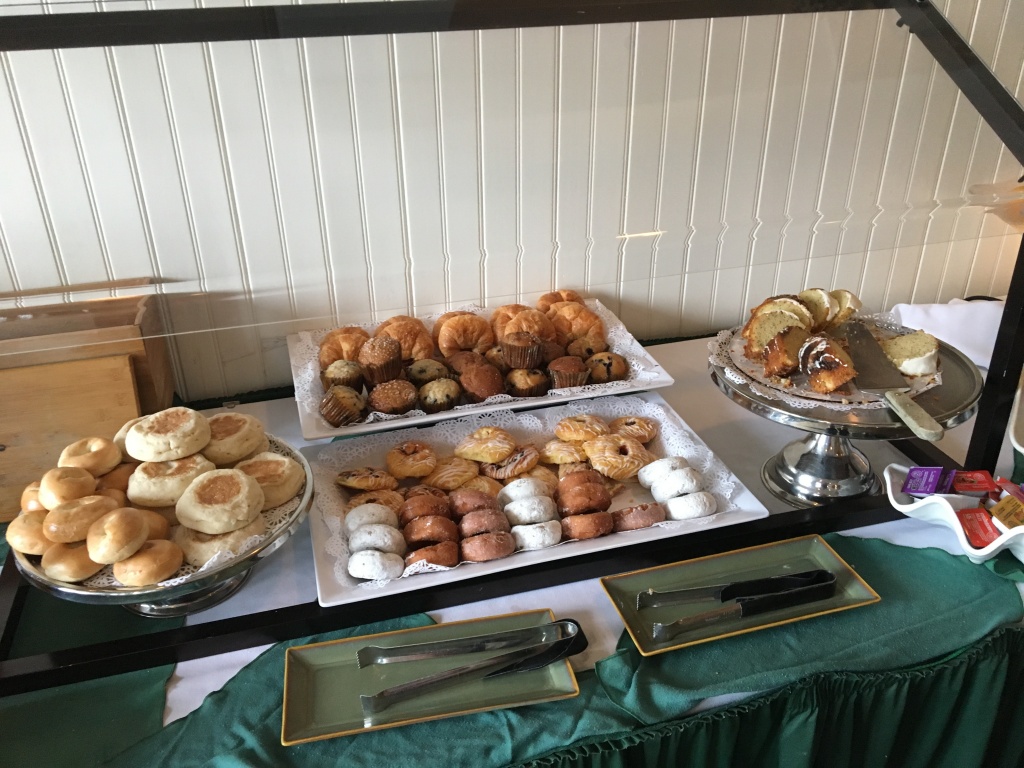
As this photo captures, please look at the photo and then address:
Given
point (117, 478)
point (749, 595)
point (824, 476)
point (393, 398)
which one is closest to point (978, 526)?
point (824, 476)

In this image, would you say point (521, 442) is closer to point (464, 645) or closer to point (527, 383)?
point (527, 383)

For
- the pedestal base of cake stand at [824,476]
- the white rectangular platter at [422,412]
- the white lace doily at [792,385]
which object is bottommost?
the pedestal base of cake stand at [824,476]

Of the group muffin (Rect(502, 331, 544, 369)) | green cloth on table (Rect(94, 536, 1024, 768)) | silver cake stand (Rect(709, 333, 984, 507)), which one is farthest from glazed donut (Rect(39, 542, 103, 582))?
silver cake stand (Rect(709, 333, 984, 507))

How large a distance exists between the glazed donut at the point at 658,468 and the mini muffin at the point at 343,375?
416 mm

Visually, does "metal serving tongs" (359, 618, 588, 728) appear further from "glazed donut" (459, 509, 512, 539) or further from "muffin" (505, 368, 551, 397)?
"muffin" (505, 368, 551, 397)

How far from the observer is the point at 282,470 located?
0.82 meters

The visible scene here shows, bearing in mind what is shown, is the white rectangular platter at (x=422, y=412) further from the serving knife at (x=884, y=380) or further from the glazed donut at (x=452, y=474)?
the serving knife at (x=884, y=380)

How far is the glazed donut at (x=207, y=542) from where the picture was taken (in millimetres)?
737

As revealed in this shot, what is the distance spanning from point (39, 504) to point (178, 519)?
130 mm

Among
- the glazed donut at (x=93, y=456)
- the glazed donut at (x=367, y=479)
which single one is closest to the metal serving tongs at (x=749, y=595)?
the glazed donut at (x=367, y=479)

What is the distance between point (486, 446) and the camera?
1.00m

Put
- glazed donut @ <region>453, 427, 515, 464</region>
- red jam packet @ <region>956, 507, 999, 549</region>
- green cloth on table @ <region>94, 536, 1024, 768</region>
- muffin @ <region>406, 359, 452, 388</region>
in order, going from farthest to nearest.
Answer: muffin @ <region>406, 359, 452, 388</region>, glazed donut @ <region>453, 427, 515, 464</region>, red jam packet @ <region>956, 507, 999, 549</region>, green cloth on table @ <region>94, 536, 1024, 768</region>

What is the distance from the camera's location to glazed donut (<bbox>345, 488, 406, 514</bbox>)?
3.01 feet

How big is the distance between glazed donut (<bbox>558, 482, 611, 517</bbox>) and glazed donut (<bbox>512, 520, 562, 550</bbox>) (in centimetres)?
4
